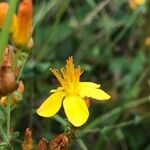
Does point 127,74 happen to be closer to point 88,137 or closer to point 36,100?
point 88,137

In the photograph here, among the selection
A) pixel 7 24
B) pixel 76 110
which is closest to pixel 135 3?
pixel 76 110

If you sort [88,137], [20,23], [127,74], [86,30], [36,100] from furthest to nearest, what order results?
[86,30] → [127,74] → [88,137] → [36,100] → [20,23]

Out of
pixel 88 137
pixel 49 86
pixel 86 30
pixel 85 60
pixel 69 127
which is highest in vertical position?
pixel 86 30

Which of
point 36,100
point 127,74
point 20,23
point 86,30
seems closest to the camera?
point 20,23

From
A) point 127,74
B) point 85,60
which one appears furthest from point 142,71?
point 85,60

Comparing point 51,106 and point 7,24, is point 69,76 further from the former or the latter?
point 7,24

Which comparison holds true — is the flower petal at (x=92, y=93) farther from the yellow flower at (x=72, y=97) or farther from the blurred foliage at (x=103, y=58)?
the blurred foliage at (x=103, y=58)
